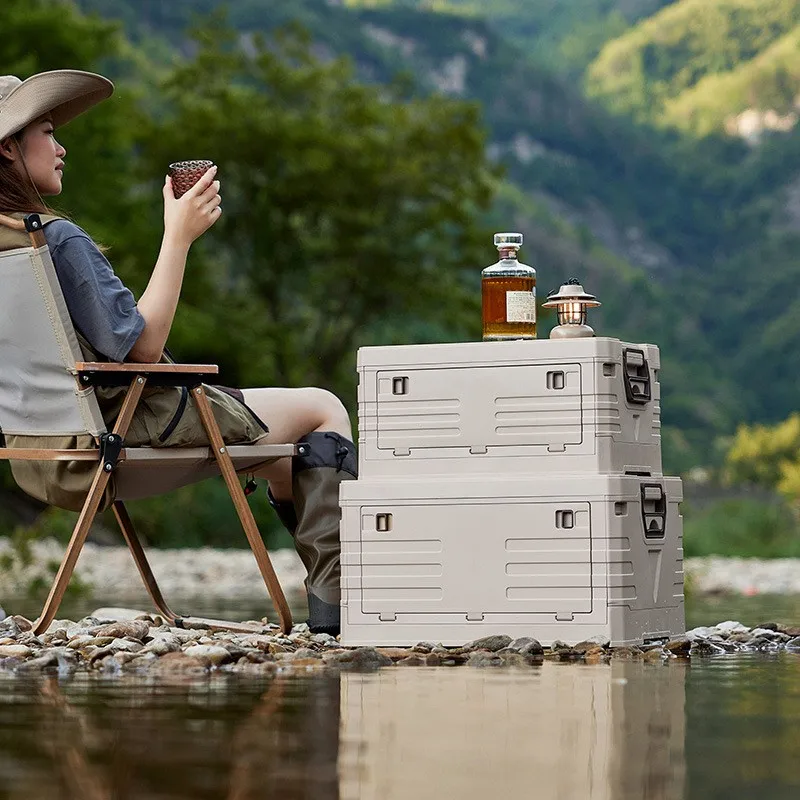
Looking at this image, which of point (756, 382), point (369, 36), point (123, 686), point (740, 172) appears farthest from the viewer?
point (369, 36)

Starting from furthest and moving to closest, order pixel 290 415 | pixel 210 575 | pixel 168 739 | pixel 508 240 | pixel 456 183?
pixel 456 183
pixel 210 575
pixel 290 415
pixel 508 240
pixel 168 739

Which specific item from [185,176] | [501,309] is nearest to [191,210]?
[185,176]

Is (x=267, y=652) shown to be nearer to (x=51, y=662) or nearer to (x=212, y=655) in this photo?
(x=212, y=655)

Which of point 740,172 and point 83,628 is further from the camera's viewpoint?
point 740,172

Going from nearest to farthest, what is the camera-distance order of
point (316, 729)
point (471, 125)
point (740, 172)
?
point (316, 729) < point (471, 125) < point (740, 172)

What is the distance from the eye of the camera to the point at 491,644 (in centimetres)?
461

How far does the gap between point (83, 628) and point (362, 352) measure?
113cm

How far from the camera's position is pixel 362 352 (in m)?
4.92

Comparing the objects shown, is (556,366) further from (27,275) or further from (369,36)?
(369,36)

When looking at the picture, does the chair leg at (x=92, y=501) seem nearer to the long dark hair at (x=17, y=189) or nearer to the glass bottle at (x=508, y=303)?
the long dark hair at (x=17, y=189)

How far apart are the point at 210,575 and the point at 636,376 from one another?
730 cm

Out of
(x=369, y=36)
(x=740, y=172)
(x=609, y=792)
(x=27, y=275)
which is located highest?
(x=369, y=36)

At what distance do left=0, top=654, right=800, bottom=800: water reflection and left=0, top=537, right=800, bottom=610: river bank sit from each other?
16.3 ft

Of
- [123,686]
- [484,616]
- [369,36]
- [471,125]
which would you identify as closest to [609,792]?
[123,686]
